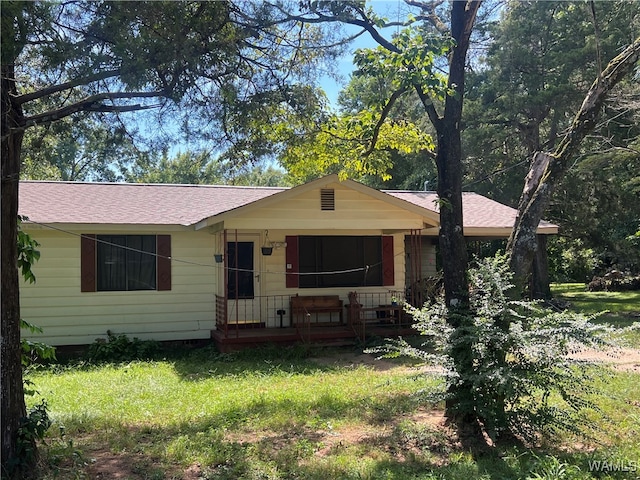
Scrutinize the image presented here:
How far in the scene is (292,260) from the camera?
11.2 m

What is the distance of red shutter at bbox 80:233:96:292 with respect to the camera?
9781 millimetres

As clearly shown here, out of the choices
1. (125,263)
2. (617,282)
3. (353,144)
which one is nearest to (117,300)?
(125,263)

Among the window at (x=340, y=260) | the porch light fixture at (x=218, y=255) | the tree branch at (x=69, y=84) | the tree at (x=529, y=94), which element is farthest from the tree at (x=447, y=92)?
the tree at (x=529, y=94)

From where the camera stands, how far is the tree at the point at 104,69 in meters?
3.93

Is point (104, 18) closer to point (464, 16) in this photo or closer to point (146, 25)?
point (146, 25)

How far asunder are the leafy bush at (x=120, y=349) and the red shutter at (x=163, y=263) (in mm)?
1147

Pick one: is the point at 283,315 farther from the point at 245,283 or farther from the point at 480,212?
the point at 480,212

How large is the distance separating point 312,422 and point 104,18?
4.28 metres

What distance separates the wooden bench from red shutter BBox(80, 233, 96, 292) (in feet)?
12.9

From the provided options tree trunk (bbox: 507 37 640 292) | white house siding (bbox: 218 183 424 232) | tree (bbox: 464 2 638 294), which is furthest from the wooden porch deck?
tree (bbox: 464 2 638 294)

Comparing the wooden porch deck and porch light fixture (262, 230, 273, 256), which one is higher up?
porch light fixture (262, 230, 273, 256)

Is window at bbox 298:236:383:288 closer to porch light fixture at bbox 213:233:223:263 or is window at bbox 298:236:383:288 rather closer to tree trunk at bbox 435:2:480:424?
porch light fixture at bbox 213:233:223:263

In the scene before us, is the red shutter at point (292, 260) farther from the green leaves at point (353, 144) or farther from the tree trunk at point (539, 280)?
the tree trunk at point (539, 280)

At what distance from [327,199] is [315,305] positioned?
2.35m
